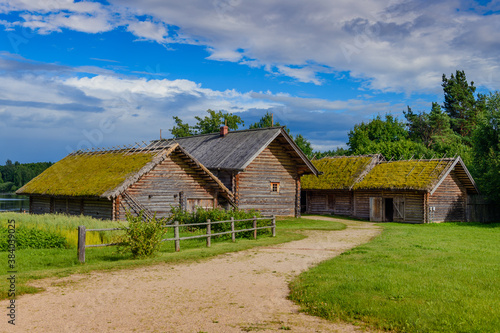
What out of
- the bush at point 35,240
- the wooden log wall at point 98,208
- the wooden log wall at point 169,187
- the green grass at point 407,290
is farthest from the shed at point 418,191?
the bush at point 35,240

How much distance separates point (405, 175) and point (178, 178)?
62.0ft

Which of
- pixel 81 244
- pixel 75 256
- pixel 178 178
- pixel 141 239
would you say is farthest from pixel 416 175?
pixel 81 244

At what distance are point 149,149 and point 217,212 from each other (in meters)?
9.43

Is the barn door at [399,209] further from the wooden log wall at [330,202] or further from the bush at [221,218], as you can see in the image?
the bush at [221,218]

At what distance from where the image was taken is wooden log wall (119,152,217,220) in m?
28.4

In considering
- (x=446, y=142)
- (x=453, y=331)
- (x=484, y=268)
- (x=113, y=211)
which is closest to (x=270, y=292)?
(x=453, y=331)

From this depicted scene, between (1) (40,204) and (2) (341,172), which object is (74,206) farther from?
(2) (341,172)

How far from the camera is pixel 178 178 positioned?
3002cm

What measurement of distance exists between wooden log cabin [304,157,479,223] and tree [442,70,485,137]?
139 ft

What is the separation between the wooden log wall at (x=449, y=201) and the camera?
37.4 m

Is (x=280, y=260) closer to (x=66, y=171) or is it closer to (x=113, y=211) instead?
(x=113, y=211)

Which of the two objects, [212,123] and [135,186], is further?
[212,123]

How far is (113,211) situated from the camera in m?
27.2

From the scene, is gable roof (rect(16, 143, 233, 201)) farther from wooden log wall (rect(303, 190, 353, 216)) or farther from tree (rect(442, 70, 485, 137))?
tree (rect(442, 70, 485, 137))
